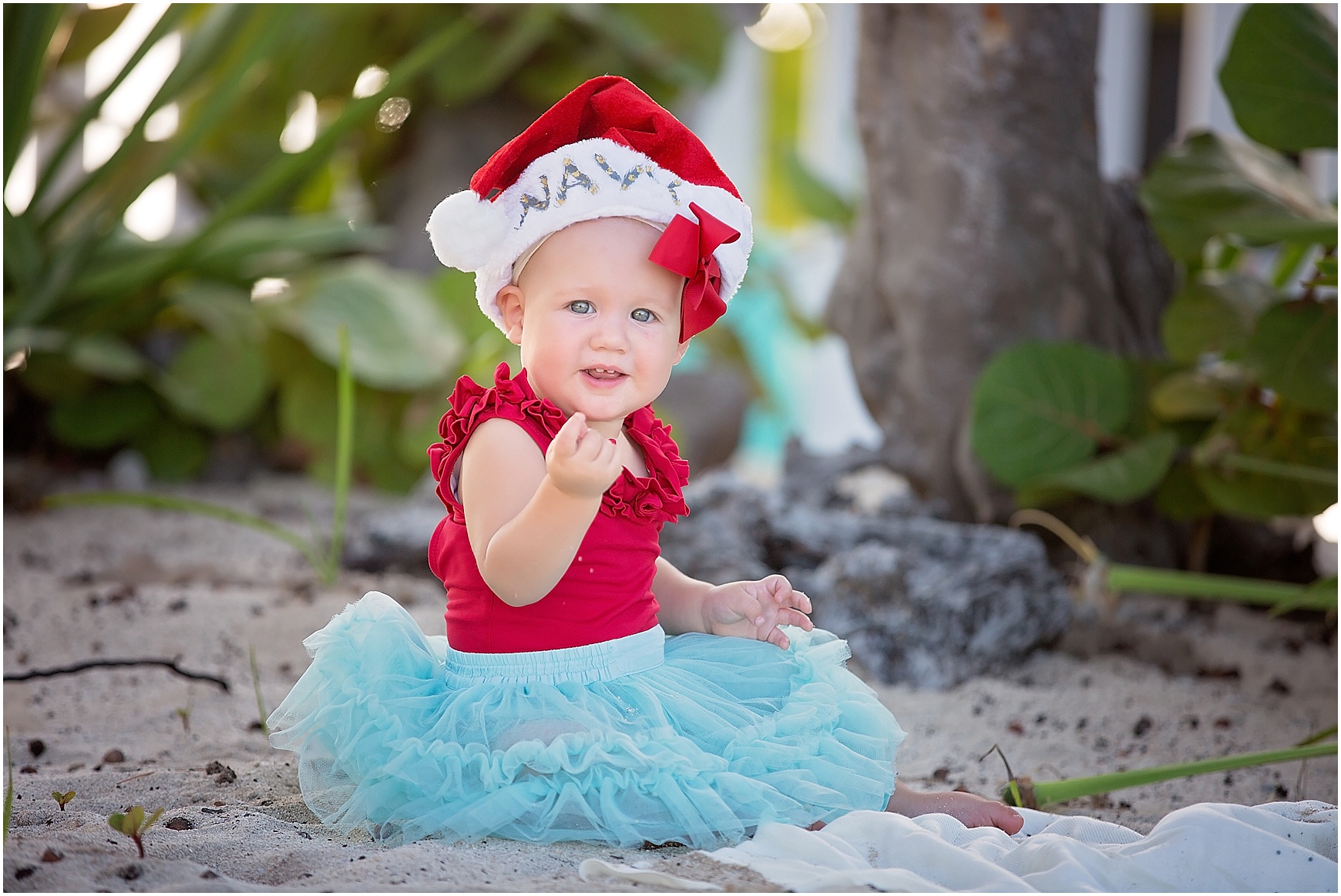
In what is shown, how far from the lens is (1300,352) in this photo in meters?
1.54

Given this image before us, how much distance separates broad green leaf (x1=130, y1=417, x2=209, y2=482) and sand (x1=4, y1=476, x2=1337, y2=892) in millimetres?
401

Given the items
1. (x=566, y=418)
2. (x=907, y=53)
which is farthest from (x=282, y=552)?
(x=907, y=53)

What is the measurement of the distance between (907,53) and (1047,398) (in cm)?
66

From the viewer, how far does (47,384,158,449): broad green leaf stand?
8.09 ft

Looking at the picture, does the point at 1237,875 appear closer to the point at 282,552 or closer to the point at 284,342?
A: the point at 282,552

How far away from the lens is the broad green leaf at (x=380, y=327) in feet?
7.71

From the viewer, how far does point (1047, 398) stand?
5.92 feet

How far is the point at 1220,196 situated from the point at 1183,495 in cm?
A: 51

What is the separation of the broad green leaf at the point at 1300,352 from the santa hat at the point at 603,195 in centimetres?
94

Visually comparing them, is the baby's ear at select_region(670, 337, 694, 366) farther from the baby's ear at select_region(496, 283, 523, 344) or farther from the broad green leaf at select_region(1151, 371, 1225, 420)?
the broad green leaf at select_region(1151, 371, 1225, 420)

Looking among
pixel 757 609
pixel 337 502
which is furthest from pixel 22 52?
pixel 757 609

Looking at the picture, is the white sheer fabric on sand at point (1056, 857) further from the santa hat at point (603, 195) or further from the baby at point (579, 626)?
the santa hat at point (603, 195)

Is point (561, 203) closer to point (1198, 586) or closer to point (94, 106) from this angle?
point (1198, 586)

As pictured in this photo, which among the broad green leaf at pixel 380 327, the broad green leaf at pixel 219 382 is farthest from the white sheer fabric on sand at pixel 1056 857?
the broad green leaf at pixel 219 382
